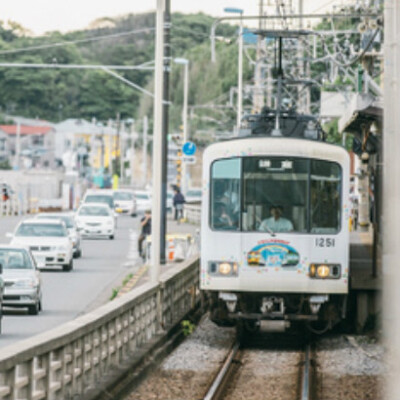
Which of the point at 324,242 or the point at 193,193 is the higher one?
the point at 193,193

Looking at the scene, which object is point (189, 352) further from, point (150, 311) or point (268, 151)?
point (268, 151)

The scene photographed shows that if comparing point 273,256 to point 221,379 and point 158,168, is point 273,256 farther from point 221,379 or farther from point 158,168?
point 221,379

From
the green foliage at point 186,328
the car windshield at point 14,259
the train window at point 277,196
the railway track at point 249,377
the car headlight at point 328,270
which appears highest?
the train window at point 277,196

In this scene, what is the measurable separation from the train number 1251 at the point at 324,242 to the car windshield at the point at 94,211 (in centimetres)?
3603

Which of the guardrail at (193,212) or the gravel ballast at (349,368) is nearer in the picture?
the gravel ballast at (349,368)

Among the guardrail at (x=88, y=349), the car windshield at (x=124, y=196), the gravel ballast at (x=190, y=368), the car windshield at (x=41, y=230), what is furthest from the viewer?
the car windshield at (x=124, y=196)

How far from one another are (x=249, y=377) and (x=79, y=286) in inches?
634

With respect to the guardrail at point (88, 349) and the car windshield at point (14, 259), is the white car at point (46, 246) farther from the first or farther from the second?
the guardrail at point (88, 349)

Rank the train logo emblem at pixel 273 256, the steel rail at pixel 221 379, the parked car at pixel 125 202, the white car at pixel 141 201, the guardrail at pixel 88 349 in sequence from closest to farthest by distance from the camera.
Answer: the guardrail at pixel 88 349, the steel rail at pixel 221 379, the train logo emblem at pixel 273 256, the parked car at pixel 125 202, the white car at pixel 141 201

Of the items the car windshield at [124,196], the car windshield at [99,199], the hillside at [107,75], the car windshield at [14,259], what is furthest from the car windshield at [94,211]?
the hillside at [107,75]

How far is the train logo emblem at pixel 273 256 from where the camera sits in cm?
1661

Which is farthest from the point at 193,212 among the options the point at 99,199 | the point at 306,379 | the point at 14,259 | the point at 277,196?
the point at 306,379

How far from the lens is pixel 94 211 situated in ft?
173

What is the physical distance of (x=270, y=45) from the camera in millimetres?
57906
